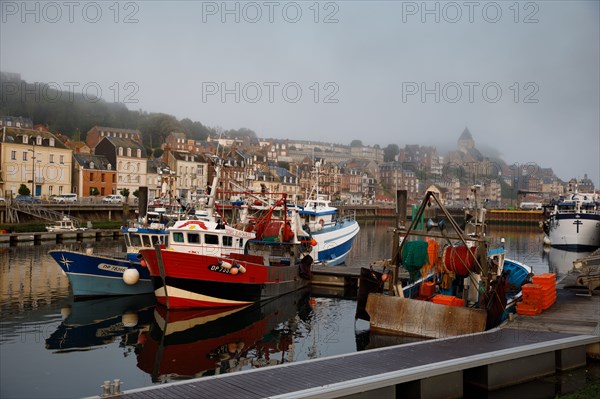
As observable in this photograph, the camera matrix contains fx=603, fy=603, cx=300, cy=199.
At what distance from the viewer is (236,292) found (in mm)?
24406

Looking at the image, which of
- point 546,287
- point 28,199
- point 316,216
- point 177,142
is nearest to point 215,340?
point 546,287

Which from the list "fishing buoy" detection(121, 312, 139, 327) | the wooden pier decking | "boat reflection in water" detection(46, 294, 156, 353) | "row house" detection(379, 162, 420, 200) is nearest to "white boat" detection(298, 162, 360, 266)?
"boat reflection in water" detection(46, 294, 156, 353)

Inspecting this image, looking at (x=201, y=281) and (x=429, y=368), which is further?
(x=201, y=281)

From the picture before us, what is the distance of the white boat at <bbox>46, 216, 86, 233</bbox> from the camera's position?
51.3m

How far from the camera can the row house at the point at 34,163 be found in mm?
71250

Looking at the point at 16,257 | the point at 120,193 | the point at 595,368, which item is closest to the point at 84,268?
the point at 16,257

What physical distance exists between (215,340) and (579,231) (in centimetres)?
4691

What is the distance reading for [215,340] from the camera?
19.5 m

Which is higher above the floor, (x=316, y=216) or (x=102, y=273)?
(x=316, y=216)

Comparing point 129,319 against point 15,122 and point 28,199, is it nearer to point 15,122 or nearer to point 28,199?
point 28,199

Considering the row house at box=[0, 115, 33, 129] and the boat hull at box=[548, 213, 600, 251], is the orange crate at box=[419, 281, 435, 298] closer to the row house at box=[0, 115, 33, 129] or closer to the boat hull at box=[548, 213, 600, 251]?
the boat hull at box=[548, 213, 600, 251]

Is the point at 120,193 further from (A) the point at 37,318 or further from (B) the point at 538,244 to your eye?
(A) the point at 37,318

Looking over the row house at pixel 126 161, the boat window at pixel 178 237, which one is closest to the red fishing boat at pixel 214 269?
the boat window at pixel 178 237

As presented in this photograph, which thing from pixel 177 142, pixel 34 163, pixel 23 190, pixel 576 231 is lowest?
pixel 576 231
